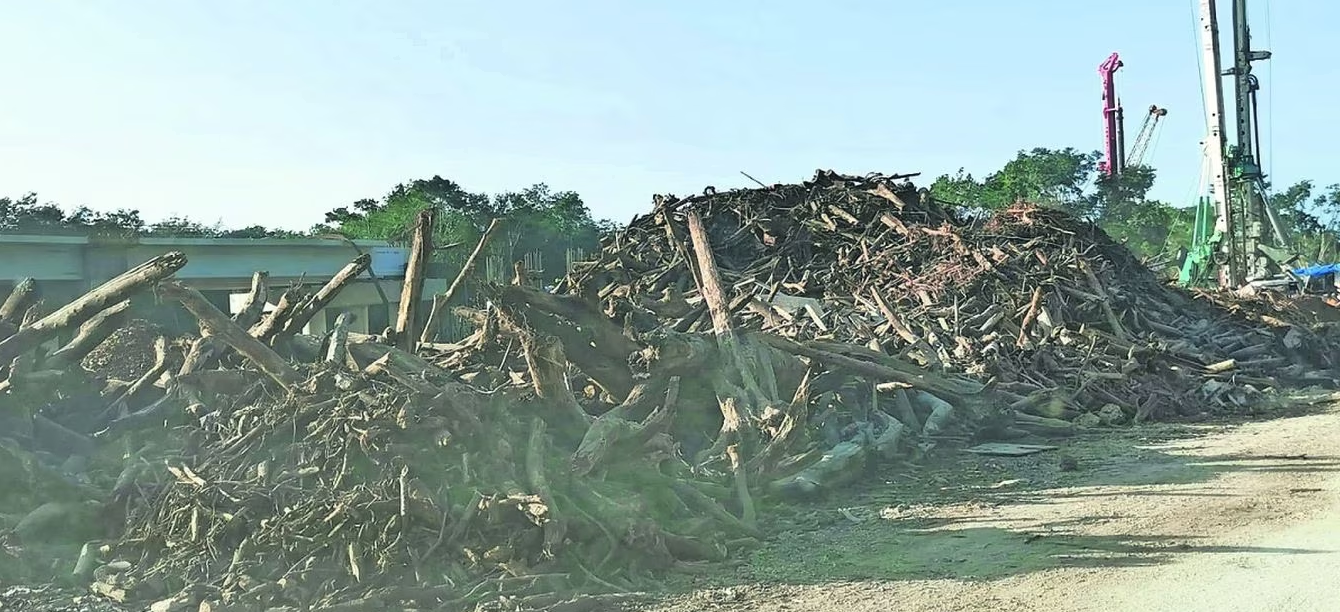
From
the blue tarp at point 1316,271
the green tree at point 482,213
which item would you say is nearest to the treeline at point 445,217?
the green tree at point 482,213

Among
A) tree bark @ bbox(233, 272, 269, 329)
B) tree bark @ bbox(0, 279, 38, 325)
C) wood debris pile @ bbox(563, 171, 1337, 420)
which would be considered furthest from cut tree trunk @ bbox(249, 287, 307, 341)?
wood debris pile @ bbox(563, 171, 1337, 420)

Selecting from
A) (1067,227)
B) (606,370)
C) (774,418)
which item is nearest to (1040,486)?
(774,418)

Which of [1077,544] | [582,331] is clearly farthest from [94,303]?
[1077,544]

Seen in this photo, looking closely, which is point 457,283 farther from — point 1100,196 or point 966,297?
point 1100,196

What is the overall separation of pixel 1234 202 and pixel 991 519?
85.4 feet

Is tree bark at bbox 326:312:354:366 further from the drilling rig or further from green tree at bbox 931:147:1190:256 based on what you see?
green tree at bbox 931:147:1190:256

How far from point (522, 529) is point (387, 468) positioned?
3.14ft

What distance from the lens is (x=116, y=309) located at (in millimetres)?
8461

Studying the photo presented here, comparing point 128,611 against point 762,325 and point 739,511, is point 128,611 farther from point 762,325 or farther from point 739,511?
point 762,325

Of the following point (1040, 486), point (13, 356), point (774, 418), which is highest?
point (13, 356)

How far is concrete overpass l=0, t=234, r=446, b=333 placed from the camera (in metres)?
22.2

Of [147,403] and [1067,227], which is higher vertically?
[1067,227]

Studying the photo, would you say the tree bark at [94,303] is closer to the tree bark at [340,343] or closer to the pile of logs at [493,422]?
the pile of logs at [493,422]

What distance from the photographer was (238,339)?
8398 millimetres
